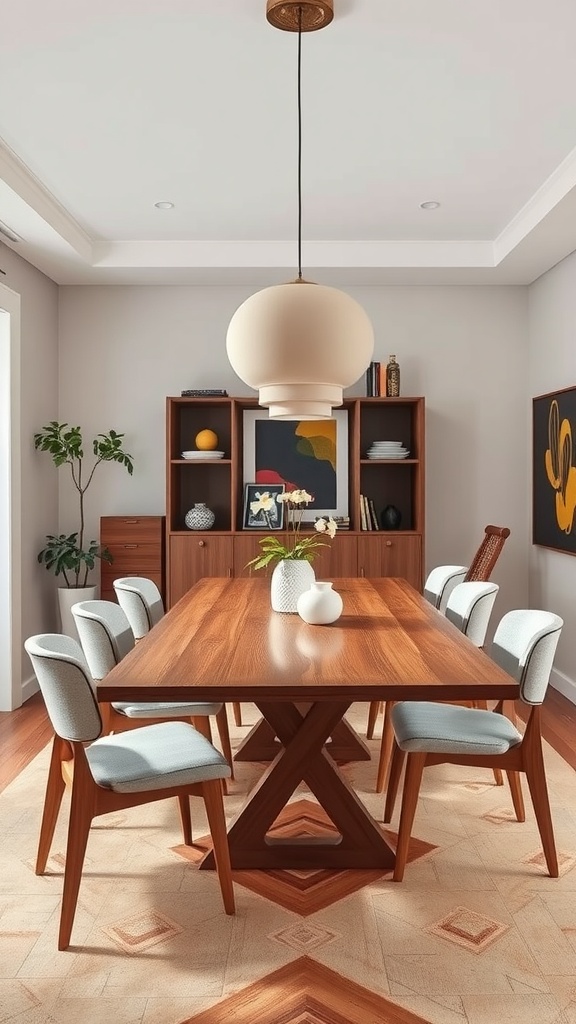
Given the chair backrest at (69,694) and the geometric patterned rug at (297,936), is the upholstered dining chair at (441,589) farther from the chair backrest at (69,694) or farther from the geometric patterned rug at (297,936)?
the chair backrest at (69,694)

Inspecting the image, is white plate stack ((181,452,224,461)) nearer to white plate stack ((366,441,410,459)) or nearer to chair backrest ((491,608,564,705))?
white plate stack ((366,441,410,459))

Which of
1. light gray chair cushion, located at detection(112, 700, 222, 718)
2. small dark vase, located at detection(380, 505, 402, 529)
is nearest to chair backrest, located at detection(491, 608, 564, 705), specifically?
light gray chair cushion, located at detection(112, 700, 222, 718)

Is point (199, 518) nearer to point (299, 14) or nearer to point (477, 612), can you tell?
point (477, 612)

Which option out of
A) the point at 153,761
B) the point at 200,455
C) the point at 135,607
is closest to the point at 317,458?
the point at 200,455

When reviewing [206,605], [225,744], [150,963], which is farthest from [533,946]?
[206,605]

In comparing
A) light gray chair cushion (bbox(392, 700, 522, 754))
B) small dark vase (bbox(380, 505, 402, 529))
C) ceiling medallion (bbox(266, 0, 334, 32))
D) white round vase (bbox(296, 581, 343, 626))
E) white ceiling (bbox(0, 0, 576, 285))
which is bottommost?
light gray chair cushion (bbox(392, 700, 522, 754))

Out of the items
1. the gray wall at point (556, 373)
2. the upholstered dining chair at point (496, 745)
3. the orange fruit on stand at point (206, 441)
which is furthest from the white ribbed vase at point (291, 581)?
the orange fruit on stand at point (206, 441)

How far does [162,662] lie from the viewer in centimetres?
259

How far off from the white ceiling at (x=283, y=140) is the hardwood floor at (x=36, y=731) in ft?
8.59

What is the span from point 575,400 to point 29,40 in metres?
3.37

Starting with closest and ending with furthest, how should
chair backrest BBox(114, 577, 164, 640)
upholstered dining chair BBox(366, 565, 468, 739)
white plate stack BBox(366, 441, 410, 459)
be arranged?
chair backrest BBox(114, 577, 164, 640)
upholstered dining chair BBox(366, 565, 468, 739)
white plate stack BBox(366, 441, 410, 459)

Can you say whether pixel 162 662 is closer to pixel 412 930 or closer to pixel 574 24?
pixel 412 930

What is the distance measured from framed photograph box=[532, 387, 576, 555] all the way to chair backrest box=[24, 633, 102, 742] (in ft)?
11.2

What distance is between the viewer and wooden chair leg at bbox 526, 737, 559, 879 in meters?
2.76
